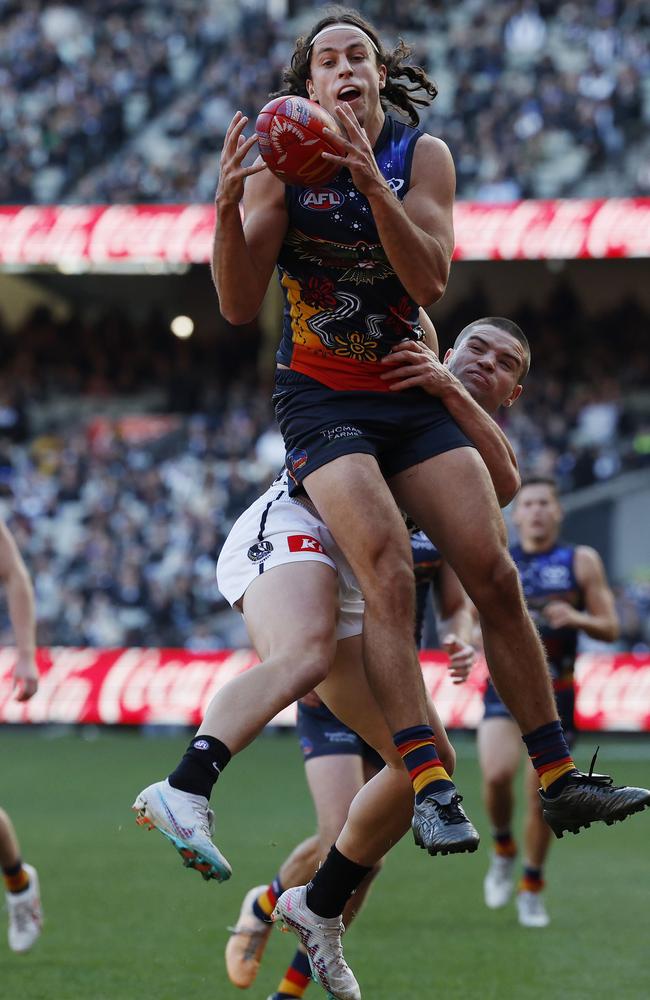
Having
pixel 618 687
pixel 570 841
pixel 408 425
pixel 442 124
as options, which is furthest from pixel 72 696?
pixel 408 425

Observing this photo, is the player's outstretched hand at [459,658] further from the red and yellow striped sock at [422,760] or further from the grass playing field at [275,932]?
the red and yellow striped sock at [422,760]

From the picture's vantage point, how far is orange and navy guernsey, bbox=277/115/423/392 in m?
4.56

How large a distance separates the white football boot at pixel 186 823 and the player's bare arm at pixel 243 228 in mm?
1493

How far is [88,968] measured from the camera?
6672 mm

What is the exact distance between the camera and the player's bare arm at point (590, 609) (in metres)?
8.48

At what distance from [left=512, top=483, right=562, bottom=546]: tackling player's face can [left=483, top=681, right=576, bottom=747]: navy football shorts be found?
3.21 ft

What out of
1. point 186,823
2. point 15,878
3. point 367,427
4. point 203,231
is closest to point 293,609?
point 367,427

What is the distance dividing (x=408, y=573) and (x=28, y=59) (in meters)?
23.0

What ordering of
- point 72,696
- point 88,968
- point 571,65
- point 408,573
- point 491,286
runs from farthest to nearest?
1. point 491,286
2. point 571,65
3. point 72,696
4. point 88,968
5. point 408,573

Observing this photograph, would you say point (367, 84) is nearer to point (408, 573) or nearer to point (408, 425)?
point (408, 425)

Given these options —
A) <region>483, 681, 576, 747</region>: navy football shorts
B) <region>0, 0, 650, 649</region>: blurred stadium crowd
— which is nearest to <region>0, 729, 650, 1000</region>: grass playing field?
<region>483, 681, 576, 747</region>: navy football shorts

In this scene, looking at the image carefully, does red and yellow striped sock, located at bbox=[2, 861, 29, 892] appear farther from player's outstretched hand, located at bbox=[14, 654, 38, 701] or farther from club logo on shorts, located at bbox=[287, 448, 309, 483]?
club logo on shorts, located at bbox=[287, 448, 309, 483]

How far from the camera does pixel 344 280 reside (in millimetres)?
4652

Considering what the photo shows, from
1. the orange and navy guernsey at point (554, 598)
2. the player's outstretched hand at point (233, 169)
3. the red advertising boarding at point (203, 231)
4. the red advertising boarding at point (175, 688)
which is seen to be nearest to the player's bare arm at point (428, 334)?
the player's outstretched hand at point (233, 169)
